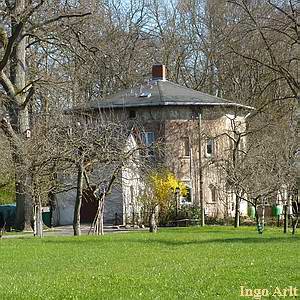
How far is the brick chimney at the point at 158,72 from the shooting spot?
59031 millimetres

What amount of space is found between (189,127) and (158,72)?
538 cm

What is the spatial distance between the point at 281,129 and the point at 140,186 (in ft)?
28.7

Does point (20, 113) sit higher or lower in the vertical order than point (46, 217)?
higher

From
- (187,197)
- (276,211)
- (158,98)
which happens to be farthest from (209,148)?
(276,211)

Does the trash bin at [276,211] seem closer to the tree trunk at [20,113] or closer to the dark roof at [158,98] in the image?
the dark roof at [158,98]

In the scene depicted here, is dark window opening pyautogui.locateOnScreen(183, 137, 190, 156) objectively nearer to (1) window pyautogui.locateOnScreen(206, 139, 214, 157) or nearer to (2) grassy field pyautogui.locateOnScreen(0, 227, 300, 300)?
(1) window pyautogui.locateOnScreen(206, 139, 214, 157)

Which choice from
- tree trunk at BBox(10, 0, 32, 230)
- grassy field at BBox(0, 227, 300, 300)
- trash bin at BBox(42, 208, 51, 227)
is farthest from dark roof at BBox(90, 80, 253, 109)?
grassy field at BBox(0, 227, 300, 300)

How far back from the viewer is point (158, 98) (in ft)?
182

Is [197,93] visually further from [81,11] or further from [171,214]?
[81,11]

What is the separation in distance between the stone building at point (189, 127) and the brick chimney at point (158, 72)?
1360mm

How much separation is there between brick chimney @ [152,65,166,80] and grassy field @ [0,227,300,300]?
33228 millimetres

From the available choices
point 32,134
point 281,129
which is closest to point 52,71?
point 32,134

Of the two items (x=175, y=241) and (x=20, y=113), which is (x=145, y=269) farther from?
(x=20, y=113)

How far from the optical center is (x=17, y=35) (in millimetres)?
34500
